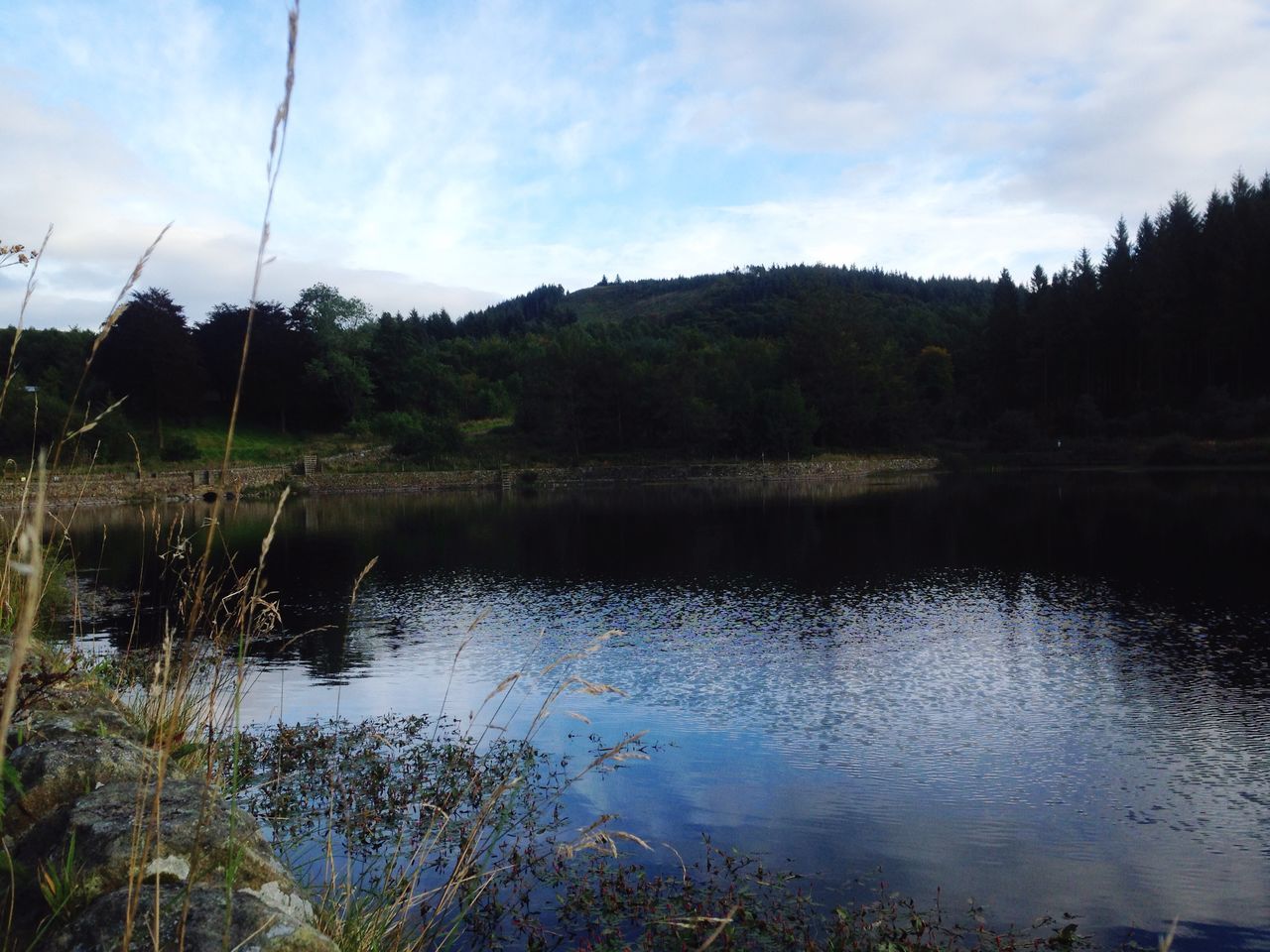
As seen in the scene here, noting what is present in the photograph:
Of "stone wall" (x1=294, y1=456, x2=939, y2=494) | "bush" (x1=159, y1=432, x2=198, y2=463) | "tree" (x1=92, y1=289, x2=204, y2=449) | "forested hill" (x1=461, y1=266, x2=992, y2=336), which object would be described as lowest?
"stone wall" (x1=294, y1=456, x2=939, y2=494)

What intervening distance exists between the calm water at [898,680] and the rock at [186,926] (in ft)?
16.1

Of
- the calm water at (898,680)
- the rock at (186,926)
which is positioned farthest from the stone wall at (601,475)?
the rock at (186,926)

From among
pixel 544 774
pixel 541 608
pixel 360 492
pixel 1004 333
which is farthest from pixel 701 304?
pixel 544 774

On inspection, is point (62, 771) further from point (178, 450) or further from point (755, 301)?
point (755, 301)

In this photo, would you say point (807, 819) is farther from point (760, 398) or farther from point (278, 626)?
point (760, 398)

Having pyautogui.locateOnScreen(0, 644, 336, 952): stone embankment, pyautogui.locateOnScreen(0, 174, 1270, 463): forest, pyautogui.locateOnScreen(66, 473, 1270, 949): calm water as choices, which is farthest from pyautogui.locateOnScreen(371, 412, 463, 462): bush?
pyautogui.locateOnScreen(0, 644, 336, 952): stone embankment

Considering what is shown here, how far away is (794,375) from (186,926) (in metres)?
81.0

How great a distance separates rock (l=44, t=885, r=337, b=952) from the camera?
102 inches

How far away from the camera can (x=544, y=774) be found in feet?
32.3

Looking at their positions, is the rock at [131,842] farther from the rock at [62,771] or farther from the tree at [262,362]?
the tree at [262,362]

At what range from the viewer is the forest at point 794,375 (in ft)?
203

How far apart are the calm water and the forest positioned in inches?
1284

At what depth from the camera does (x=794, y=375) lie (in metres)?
81.6

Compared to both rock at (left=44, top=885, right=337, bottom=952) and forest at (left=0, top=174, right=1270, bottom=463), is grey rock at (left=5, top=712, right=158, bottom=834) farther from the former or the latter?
forest at (left=0, top=174, right=1270, bottom=463)
